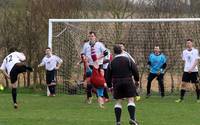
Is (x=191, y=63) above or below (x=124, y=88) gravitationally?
above

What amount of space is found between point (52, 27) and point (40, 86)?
4394mm

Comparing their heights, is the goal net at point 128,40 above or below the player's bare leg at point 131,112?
above

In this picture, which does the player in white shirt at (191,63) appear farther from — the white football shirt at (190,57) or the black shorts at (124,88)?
the black shorts at (124,88)

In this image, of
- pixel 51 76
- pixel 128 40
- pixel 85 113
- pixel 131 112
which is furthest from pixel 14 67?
pixel 128 40

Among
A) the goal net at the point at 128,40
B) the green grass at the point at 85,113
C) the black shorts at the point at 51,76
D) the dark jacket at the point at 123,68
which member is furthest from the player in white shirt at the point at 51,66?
the dark jacket at the point at 123,68

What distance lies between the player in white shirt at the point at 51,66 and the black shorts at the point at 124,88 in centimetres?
996

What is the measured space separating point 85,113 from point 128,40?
9415 mm

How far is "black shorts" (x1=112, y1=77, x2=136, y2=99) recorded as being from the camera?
44.1 feet

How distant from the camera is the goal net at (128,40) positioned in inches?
953

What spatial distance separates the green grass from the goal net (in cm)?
399

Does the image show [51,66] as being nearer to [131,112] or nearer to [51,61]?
[51,61]

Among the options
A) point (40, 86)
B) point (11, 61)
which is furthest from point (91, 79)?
point (40, 86)

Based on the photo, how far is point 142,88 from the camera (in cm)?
2544

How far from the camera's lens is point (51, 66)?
23.5 meters
